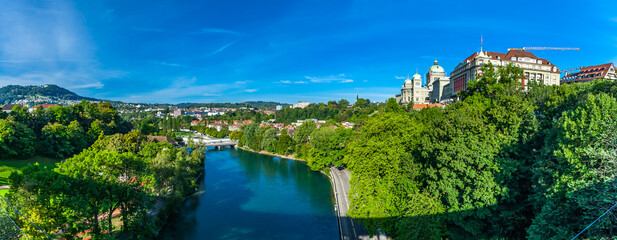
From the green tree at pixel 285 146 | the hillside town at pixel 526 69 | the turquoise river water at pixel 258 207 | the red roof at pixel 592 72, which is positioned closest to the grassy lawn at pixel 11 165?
the turquoise river water at pixel 258 207

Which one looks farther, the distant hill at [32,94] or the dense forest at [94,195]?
the distant hill at [32,94]

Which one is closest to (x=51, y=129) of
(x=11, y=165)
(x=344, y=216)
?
(x=11, y=165)

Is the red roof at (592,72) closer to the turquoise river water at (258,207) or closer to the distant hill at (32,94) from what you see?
the turquoise river water at (258,207)

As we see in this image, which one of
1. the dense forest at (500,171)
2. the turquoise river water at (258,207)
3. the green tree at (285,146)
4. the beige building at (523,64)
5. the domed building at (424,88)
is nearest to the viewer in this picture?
the dense forest at (500,171)

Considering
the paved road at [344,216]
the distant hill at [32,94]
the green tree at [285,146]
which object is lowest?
the paved road at [344,216]

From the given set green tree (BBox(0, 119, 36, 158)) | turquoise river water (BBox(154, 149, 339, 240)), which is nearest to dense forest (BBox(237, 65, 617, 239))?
turquoise river water (BBox(154, 149, 339, 240))

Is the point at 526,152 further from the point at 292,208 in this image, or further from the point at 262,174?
the point at 262,174

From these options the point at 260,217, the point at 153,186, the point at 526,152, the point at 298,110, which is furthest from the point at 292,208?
the point at 298,110

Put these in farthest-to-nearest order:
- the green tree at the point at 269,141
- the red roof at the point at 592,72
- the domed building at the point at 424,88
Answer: the domed building at the point at 424,88 < the green tree at the point at 269,141 < the red roof at the point at 592,72
